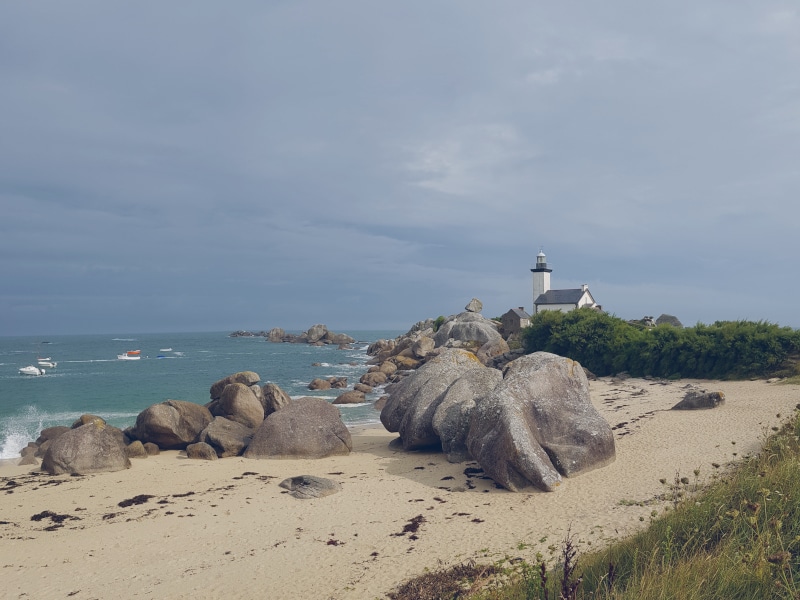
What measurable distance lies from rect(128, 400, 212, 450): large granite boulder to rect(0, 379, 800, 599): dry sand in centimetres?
174

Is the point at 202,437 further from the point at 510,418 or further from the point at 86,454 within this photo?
the point at 510,418

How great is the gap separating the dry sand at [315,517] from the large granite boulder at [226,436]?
850 mm

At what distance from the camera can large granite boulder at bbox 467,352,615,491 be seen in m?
14.0

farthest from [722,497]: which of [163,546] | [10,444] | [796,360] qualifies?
[10,444]

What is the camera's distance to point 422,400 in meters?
19.7

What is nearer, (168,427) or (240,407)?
(168,427)

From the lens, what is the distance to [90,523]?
541 inches

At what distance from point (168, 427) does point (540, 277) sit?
64631 mm

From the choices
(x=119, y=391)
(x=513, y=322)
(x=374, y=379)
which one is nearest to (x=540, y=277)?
(x=513, y=322)

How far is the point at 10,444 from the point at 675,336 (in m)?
35.7

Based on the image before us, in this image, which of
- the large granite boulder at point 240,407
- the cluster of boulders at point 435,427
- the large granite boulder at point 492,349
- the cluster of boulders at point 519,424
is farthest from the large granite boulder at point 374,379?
the cluster of boulders at point 519,424

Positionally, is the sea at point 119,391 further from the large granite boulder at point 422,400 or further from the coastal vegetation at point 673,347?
the coastal vegetation at point 673,347

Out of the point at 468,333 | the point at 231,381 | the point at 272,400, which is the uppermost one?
the point at 468,333

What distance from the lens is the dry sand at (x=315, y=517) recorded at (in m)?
10.0
